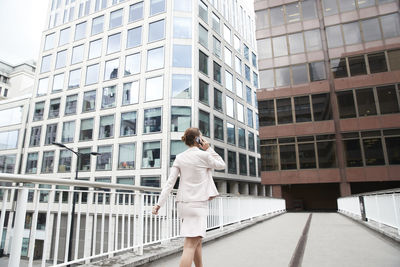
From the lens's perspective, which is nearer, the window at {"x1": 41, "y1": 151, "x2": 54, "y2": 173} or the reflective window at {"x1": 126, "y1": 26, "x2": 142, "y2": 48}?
the reflective window at {"x1": 126, "y1": 26, "x2": 142, "y2": 48}

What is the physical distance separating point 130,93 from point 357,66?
2274 centimetres

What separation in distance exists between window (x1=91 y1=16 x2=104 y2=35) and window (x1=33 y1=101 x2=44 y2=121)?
1180 centimetres

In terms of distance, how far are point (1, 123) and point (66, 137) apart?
1531cm

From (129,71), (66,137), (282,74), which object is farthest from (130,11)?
(282,74)

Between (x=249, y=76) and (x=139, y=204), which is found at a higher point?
(x=249, y=76)

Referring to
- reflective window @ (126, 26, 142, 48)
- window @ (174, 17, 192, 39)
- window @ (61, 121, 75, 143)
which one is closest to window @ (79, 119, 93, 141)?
window @ (61, 121, 75, 143)

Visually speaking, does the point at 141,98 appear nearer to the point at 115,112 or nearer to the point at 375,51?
the point at 115,112

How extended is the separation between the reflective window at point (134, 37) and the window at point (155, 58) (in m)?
2.48

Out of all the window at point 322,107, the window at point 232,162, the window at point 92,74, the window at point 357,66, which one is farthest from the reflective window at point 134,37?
the window at point 357,66

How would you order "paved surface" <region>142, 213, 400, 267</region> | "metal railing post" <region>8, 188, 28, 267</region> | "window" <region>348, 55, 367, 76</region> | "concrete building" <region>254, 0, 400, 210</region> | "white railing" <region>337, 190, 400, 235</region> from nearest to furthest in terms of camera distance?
"metal railing post" <region>8, 188, 28, 267</region>
"paved surface" <region>142, 213, 400, 267</region>
"white railing" <region>337, 190, 400, 235</region>
"concrete building" <region>254, 0, 400, 210</region>
"window" <region>348, 55, 367, 76</region>

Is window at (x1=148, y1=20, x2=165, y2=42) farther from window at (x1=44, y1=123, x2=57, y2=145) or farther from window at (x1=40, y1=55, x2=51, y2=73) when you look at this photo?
window at (x1=40, y1=55, x2=51, y2=73)

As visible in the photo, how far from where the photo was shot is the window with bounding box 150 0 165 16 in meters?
29.0

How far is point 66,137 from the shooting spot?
100ft

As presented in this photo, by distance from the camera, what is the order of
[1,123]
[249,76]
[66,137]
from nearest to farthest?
[66,137], [1,123], [249,76]
